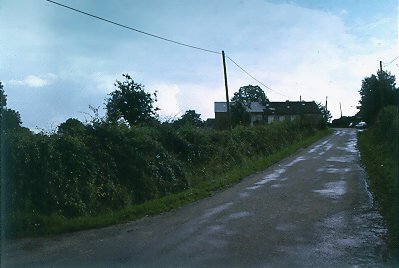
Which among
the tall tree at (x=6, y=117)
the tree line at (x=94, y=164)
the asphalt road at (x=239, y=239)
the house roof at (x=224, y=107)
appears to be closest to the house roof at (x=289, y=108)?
the house roof at (x=224, y=107)

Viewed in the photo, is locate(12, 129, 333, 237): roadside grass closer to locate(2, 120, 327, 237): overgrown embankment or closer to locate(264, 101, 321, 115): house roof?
locate(2, 120, 327, 237): overgrown embankment

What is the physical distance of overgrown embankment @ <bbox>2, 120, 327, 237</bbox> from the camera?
28.4 feet

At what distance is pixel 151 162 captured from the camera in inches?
488

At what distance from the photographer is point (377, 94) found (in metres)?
44.6

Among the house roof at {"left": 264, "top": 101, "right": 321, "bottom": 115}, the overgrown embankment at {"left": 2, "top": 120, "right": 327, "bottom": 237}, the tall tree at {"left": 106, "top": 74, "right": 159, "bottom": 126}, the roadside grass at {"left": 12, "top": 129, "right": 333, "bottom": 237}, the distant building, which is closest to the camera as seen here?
the roadside grass at {"left": 12, "top": 129, "right": 333, "bottom": 237}

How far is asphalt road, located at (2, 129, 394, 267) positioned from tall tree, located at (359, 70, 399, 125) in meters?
35.4

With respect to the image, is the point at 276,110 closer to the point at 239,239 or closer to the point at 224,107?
the point at 224,107

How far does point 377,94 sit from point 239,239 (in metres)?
42.9

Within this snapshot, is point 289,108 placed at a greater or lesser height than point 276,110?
greater

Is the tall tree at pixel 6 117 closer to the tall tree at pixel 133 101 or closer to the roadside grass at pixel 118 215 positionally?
the roadside grass at pixel 118 215

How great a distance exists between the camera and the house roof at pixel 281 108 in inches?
3442

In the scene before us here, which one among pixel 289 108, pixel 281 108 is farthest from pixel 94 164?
pixel 289 108

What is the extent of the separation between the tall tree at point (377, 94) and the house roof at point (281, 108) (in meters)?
38.4

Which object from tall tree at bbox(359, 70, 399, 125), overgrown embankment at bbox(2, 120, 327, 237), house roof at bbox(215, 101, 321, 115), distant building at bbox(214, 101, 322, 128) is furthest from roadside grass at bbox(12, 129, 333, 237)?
house roof at bbox(215, 101, 321, 115)
